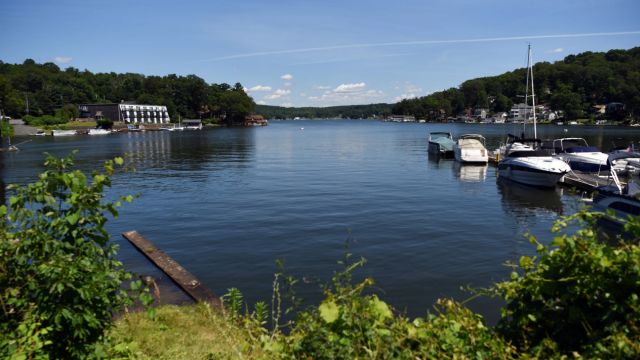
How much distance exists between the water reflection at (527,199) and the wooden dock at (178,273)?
63.2ft

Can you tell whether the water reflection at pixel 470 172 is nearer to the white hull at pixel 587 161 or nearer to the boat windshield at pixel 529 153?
the boat windshield at pixel 529 153

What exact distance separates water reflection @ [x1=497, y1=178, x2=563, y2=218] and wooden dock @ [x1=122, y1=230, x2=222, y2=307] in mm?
19264

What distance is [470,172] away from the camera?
44.3m

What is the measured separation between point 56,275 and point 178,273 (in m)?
10.0

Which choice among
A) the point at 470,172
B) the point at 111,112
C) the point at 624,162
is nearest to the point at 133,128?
the point at 111,112

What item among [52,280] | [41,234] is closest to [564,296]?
[52,280]

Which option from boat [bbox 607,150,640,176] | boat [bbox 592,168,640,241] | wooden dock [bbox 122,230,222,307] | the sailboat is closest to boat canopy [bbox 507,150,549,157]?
the sailboat

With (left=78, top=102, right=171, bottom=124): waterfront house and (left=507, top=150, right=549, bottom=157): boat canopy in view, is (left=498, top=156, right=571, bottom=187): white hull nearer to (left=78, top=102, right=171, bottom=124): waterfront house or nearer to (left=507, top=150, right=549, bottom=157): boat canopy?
(left=507, top=150, right=549, bottom=157): boat canopy

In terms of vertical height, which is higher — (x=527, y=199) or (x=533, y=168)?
(x=533, y=168)

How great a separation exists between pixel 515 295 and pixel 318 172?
39.1m

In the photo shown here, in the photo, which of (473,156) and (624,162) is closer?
(624,162)

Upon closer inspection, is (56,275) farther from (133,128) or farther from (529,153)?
(133,128)

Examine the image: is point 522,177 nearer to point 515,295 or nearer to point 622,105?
point 515,295

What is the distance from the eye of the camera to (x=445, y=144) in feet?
194
